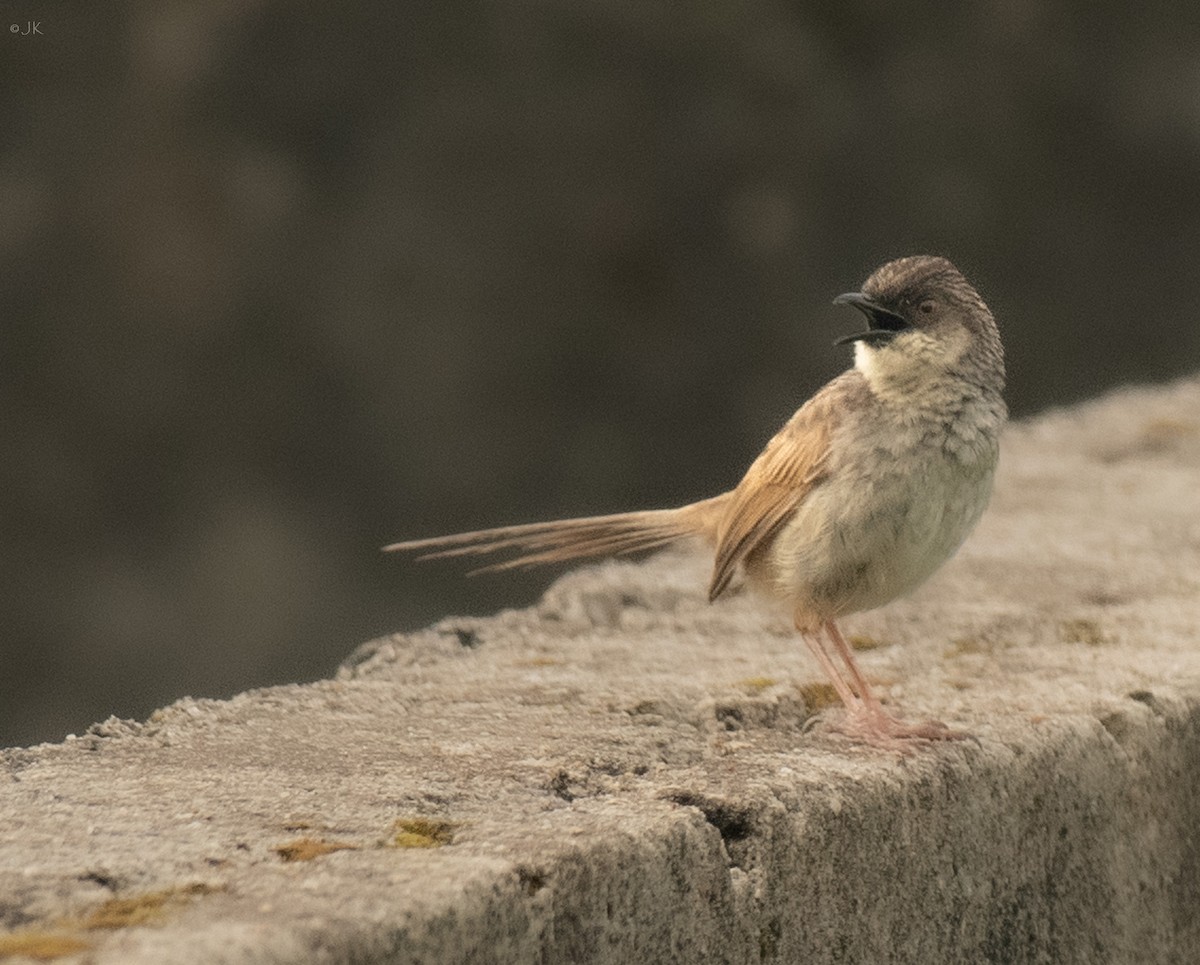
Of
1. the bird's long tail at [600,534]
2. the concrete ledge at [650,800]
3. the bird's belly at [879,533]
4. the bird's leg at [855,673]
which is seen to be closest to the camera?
the concrete ledge at [650,800]

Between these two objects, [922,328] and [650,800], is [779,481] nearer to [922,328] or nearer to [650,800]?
[922,328]

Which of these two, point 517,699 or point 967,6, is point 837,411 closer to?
point 517,699

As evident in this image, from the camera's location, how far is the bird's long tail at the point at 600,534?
12.2ft

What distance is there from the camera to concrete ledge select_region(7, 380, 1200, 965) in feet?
6.85

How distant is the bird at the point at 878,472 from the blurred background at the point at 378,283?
3.99 m

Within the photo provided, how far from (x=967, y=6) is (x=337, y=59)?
357 centimetres

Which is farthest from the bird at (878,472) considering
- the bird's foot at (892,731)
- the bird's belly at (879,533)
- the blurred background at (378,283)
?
the blurred background at (378,283)

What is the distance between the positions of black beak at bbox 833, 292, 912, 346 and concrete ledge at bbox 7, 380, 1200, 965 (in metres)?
0.59

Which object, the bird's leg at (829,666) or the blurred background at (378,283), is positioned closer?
the bird's leg at (829,666)

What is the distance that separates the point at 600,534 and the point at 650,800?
4.32 feet

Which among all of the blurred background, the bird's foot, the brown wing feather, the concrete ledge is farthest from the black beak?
the blurred background

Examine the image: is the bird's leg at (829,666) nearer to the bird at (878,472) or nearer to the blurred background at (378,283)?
the bird at (878,472)

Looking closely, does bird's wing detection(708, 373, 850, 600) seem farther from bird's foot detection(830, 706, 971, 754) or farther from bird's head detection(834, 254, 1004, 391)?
bird's foot detection(830, 706, 971, 754)

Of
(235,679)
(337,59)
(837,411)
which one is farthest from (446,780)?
(337,59)
